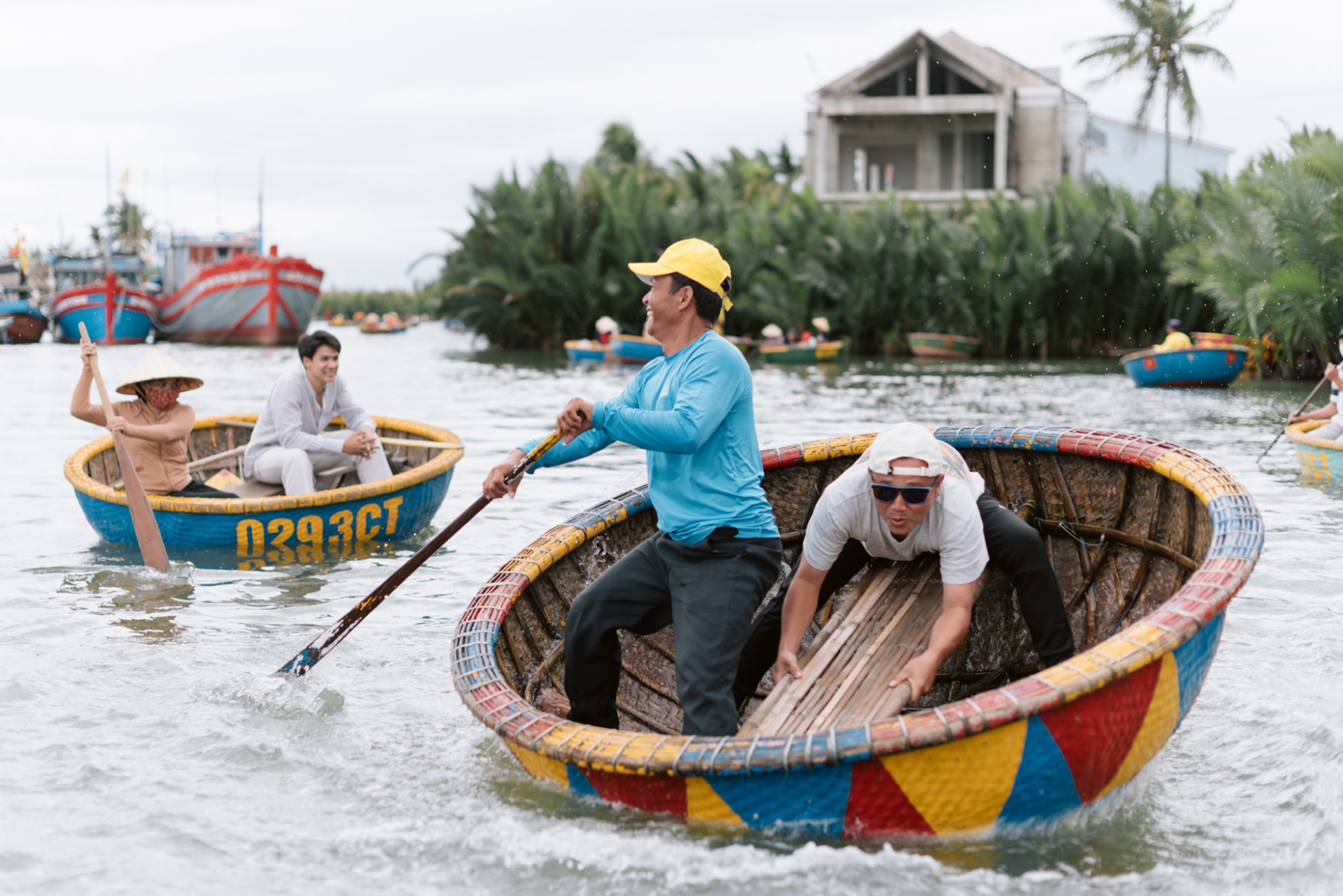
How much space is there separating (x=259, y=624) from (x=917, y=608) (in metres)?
3.46

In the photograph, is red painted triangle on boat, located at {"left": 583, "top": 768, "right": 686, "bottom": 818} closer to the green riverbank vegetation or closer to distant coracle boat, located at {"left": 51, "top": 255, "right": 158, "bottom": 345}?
the green riverbank vegetation

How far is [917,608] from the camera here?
15.4ft

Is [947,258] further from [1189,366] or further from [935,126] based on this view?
[1189,366]

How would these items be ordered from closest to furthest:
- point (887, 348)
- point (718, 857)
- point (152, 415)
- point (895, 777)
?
point (895, 777) < point (718, 857) < point (152, 415) < point (887, 348)

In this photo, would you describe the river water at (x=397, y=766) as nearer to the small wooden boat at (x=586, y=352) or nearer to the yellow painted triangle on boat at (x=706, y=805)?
the yellow painted triangle on boat at (x=706, y=805)

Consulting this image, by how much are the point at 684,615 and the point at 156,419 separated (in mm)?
5016

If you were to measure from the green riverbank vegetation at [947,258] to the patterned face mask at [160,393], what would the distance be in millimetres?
16157

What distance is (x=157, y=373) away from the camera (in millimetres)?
7598

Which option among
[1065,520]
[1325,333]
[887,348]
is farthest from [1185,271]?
[1065,520]

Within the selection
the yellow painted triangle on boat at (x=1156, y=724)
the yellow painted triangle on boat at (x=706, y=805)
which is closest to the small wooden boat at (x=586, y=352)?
the yellow painted triangle on boat at (x=1156, y=724)

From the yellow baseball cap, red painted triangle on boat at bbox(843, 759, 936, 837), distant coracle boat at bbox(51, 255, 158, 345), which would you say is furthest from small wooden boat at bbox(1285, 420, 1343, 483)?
distant coracle boat at bbox(51, 255, 158, 345)

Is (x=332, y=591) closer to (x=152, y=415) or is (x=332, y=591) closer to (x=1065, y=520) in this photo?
(x=152, y=415)

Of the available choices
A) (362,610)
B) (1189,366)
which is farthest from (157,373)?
(1189,366)

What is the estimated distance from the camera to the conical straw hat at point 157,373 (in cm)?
756
